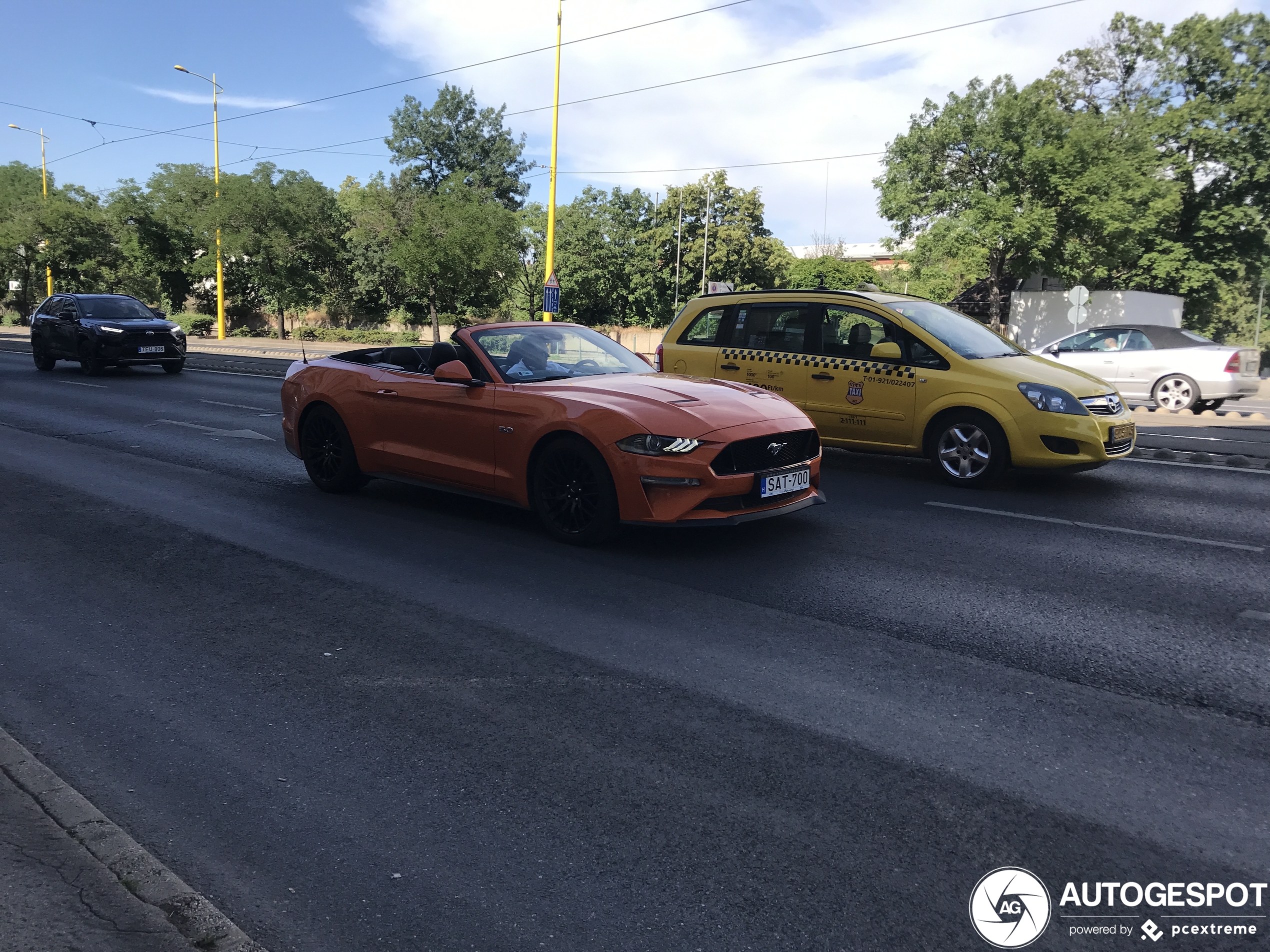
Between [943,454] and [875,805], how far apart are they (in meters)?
6.54

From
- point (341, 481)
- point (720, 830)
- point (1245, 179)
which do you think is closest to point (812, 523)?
point (341, 481)

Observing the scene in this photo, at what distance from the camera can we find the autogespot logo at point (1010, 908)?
2.63m

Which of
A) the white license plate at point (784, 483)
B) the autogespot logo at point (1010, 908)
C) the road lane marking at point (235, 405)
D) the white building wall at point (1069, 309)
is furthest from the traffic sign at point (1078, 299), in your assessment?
the autogespot logo at point (1010, 908)

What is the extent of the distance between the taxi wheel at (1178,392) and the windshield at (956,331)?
9.49 metres

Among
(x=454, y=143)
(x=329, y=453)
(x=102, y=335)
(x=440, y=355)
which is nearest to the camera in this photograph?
(x=440, y=355)

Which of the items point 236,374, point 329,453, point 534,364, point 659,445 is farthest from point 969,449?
point 236,374

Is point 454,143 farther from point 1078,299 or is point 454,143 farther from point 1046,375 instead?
point 1046,375

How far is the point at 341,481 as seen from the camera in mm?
8398

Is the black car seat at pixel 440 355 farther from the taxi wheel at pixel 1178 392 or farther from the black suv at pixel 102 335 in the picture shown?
the black suv at pixel 102 335

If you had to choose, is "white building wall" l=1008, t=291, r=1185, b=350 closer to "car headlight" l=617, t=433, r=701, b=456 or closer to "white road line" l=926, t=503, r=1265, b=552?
"white road line" l=926, t=503, r=1265, b=552

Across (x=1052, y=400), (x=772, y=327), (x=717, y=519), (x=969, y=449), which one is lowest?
(x=717, y=519)

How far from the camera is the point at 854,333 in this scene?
32.6ft

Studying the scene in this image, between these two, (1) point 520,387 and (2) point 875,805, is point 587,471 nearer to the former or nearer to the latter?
(1) point 520,387

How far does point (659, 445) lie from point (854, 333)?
4410 millimetres
